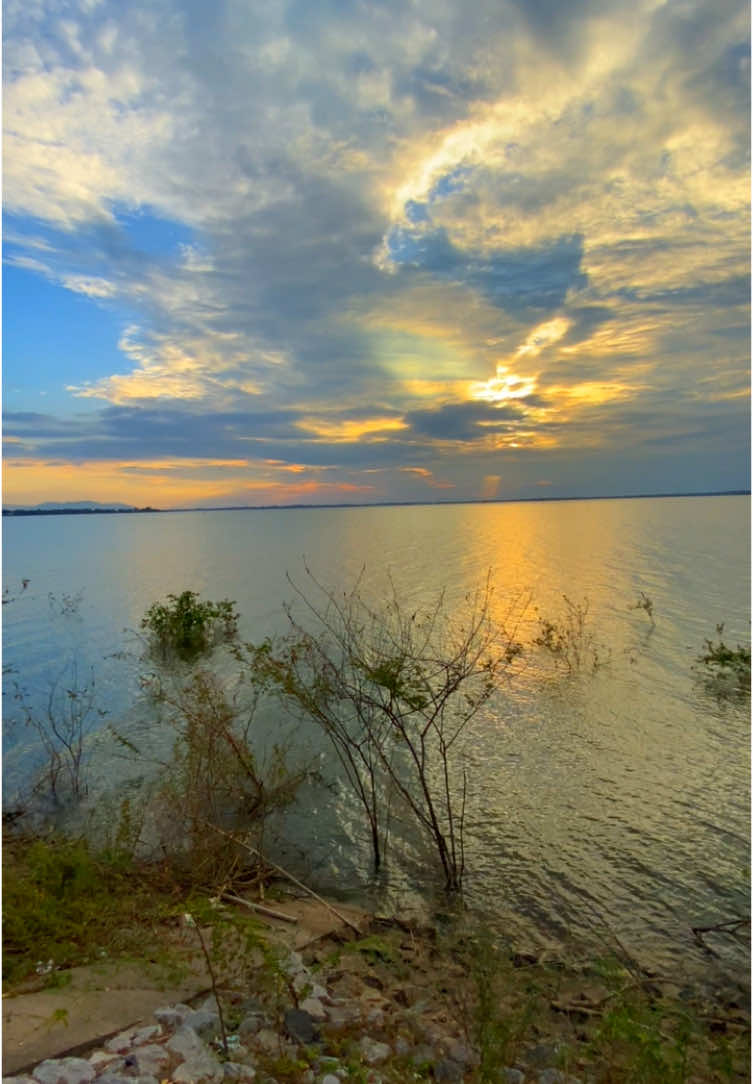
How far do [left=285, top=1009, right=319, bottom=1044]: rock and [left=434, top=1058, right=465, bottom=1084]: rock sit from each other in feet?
3.43

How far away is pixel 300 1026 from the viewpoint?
527 centimetres

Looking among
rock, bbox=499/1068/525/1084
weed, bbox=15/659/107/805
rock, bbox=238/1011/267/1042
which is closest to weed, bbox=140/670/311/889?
weed, bbox=15/659/107/805

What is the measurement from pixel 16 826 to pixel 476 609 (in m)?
20.1

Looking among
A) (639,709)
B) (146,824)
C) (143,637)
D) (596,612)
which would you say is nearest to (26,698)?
(143,637)

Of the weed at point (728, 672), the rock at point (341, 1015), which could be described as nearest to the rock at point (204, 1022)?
the rock at point (341, 1015)

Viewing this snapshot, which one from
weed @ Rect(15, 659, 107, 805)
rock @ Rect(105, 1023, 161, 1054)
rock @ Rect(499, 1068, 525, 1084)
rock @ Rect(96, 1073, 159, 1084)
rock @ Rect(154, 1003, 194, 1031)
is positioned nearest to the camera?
rock @ Rect(96, 1073, 159, 1084)

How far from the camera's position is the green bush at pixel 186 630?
941 inches

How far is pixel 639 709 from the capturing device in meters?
16.6

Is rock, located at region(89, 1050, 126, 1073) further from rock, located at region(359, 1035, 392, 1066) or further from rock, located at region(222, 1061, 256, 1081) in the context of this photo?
rock, located at region(359, 1035, 392, 1066)

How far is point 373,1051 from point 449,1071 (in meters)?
0.64

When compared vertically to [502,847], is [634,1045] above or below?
above

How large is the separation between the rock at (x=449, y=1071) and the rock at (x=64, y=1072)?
2.67 meters

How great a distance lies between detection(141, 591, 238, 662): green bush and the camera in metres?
23.9

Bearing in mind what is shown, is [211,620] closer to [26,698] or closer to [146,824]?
[26,698]
